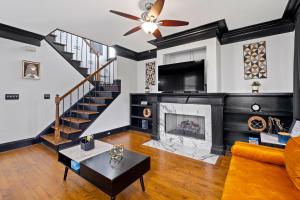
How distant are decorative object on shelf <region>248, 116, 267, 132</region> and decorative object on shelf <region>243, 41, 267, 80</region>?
36.5 inches

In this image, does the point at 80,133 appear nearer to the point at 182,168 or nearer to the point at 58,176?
the point at 58,176

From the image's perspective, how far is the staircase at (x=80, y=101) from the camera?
3434mm

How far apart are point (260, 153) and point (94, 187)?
84.6 inches

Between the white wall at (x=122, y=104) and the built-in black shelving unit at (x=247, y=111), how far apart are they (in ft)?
10.1

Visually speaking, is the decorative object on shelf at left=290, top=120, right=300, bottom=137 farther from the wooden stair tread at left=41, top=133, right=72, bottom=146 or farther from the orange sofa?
the wooden stair tread at left=41, top=133, right=72, bottom=146

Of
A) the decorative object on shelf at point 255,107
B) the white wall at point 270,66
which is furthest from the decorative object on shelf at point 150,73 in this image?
the decorative object on shelf at point 255,107

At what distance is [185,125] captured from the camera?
154 inches

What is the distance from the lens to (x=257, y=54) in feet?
10.4

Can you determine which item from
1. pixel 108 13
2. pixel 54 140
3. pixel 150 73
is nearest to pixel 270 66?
pixel 150 73

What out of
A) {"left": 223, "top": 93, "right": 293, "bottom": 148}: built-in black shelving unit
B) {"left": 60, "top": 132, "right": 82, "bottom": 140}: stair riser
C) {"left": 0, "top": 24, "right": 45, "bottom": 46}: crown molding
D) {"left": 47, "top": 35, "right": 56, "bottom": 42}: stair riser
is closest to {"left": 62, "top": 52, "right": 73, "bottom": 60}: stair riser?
{"left": 47, "top": 35, "right": 56, "bottom": 42}: stair riser

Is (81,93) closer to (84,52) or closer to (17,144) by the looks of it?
(84,52)

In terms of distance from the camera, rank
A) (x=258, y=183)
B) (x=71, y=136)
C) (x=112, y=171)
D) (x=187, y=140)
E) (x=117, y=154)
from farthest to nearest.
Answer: (x=187, y=140) < (x=71, y=136) < (x=117, y=154) < (x=112, y=171) < (x=258, y=183)

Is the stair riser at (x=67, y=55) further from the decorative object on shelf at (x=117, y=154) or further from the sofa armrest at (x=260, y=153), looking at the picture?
the sofa armrest at (x=260, y=153)

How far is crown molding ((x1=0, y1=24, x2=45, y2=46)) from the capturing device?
123 inches
